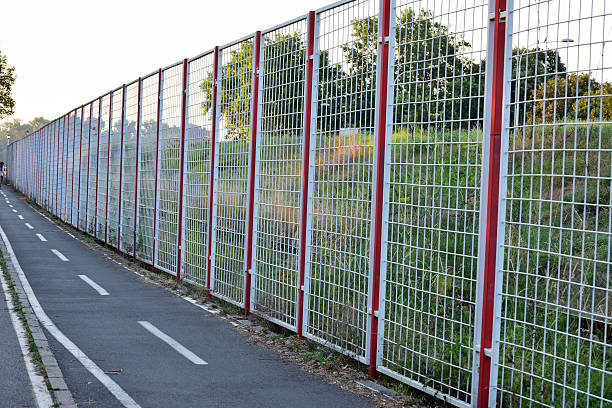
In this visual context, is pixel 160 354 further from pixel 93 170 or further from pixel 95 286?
pixel 93 170

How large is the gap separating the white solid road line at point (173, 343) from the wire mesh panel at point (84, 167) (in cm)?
1493

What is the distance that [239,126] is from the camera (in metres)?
10.6

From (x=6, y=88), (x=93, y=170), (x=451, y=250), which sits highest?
(x=6, y=88)

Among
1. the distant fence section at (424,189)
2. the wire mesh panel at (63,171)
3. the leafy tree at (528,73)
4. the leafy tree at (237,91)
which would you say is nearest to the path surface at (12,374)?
the distant fence section at (424,189)

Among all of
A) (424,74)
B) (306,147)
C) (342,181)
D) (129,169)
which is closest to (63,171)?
(129,169)

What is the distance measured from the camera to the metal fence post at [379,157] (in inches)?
255

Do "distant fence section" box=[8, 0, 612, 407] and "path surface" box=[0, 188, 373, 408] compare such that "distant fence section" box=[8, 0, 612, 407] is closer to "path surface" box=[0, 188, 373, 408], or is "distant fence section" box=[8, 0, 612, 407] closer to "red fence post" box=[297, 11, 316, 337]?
"red fence post" box=[297, 11, 316, 337]

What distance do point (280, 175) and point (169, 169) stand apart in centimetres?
552

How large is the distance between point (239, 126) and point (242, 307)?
2.70m

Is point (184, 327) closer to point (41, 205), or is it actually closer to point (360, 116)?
point (360, 116)

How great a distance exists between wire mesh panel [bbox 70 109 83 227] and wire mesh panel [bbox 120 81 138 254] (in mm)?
7844

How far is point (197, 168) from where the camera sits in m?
12.3

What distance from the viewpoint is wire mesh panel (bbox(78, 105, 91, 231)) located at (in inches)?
931

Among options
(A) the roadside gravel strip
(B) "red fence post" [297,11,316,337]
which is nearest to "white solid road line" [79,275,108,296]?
(A) the roadside gravel strip
